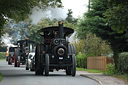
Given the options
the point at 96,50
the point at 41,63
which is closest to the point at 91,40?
the point at 96,50

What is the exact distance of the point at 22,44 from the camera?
4234 cm

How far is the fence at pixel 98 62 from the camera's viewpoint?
33.2 metres

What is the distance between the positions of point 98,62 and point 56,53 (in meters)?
13.1

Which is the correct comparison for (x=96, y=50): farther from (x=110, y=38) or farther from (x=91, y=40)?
(x=110, y=38)

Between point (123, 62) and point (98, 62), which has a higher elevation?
point (98, 62)

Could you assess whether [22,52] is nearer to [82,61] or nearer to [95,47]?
Answer: [82,61]

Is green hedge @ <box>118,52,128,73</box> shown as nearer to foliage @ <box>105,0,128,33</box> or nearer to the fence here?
foliage @ <box>105,0,128,33</box>

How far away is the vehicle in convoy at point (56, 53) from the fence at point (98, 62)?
9318 millimetres

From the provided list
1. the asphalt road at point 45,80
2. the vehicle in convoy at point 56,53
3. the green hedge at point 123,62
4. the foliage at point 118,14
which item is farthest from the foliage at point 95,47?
the foliage at point 118,14

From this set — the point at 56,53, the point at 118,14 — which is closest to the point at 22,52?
the point at 56,53

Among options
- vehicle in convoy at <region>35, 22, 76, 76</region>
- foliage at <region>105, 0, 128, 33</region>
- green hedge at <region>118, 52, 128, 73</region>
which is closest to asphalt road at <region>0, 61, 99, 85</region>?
vehicle in convoy at <region>35, 22, 76, 76</region>

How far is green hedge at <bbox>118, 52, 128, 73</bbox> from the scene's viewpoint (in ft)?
75.4

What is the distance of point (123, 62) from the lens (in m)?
23.6

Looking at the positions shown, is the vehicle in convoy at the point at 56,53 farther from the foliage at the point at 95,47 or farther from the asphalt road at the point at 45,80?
the foliage at the point at 95,47
